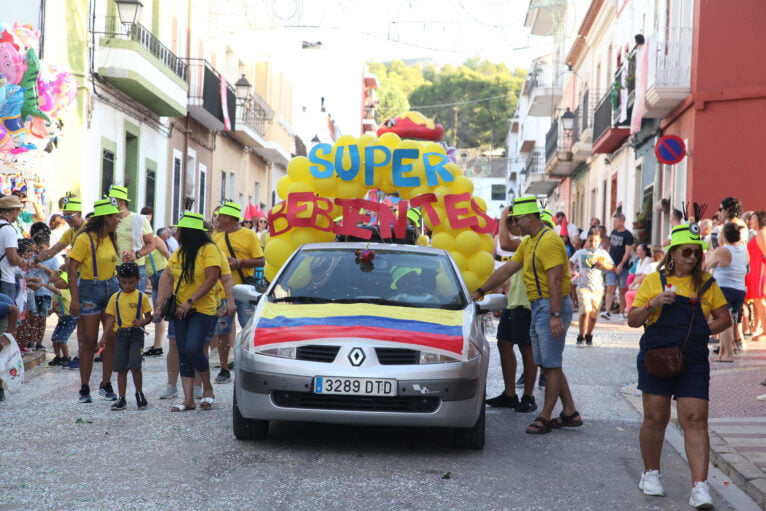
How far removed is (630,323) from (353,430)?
101 inches

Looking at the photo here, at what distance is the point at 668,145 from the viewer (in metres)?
18.9

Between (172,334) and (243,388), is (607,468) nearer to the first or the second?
(243,388)

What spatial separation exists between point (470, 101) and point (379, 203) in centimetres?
7389

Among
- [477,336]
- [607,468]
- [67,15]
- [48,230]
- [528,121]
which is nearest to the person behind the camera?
[607,468]

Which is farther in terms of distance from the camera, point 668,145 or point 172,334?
point 668,145

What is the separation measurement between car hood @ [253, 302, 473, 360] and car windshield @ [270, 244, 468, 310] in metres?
0.23

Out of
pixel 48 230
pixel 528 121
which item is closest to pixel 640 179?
pixel 48 230

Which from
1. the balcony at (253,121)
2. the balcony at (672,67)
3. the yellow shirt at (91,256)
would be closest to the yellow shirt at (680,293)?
the yellow shirt at (91,256)

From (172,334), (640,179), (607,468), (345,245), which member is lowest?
(607,468)

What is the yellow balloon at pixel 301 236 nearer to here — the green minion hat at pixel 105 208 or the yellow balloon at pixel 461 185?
the yellow balloon at pixel 461 185

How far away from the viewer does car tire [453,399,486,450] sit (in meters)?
7.40

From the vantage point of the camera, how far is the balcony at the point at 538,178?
4900cm

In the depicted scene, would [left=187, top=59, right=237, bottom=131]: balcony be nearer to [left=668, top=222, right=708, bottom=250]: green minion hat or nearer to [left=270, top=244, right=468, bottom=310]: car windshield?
[left=270, top=244, right=468, bottom=310]: car windshield

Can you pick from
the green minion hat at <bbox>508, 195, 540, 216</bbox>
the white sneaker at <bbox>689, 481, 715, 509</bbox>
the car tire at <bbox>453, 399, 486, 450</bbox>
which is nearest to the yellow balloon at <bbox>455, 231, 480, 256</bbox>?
the green minion hat at <bbox>508, 195, 540, 216</bbox>
